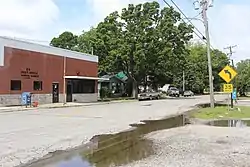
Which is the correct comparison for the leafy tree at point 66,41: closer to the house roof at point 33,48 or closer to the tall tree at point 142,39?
the tall tree at point 142,39

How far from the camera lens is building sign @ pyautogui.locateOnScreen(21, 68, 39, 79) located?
35.9 m

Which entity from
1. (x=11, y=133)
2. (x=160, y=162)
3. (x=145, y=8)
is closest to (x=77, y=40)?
(x=145, y=8)

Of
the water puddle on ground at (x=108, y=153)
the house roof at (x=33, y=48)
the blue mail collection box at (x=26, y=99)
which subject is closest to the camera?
the water puddle on ground at (x=108, y=153)

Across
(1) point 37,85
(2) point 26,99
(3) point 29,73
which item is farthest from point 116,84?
(2) point 26,99

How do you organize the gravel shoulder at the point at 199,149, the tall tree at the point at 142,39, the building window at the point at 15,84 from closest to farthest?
the gravel shoulder at the point at 199,149 < the building window at the point at 15,84 < the tall tree at the point at 142,39

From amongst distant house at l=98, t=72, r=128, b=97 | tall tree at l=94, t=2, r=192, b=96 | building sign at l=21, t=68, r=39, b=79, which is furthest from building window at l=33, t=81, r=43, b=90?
distant house at l=98, t=72, r=128, b=97

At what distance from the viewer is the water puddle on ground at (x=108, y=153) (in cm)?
932

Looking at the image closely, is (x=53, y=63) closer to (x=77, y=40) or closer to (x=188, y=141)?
(x=188, y=141)

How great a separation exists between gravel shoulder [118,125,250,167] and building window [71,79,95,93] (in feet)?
96.2

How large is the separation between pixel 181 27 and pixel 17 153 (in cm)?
4702

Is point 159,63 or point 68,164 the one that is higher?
point 159,63

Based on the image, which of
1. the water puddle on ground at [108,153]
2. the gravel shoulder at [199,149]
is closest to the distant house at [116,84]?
the gravel shoulder at [199,149]

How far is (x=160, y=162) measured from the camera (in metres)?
9.21

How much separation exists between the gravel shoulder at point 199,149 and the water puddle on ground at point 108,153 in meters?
0.39
